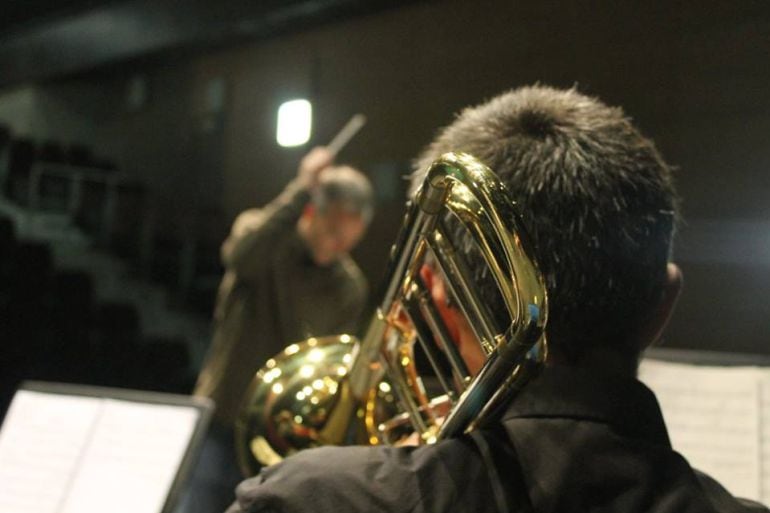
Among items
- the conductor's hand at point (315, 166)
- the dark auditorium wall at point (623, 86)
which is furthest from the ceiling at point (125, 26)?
the conductor's hand at point (315, 166)

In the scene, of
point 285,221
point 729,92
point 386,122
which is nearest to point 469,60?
point 386,122

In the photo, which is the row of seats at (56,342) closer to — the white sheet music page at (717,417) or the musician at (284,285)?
the musician at (284,285)

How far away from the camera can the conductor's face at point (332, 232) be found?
2.08 metres

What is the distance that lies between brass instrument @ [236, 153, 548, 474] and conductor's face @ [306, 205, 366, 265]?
91 cm

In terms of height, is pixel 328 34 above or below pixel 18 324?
above

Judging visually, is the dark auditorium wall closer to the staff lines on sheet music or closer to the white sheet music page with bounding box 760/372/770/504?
the white sheet music page with bounding box 760/372/770/504

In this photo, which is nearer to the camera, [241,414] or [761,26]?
[241,414]

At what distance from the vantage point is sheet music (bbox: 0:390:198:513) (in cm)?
107

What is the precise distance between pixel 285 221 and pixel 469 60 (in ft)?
2.17

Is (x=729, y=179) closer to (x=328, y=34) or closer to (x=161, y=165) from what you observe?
(x=328, y=34)

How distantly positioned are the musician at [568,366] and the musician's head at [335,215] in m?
1.20

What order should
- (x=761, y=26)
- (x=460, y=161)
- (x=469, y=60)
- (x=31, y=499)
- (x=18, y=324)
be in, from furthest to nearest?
1. (x=18, y=324)
2. (x=469, y=60)
3. (x=761, y=26)
4. (x=31, y=499)
5. (x=460, y=161)

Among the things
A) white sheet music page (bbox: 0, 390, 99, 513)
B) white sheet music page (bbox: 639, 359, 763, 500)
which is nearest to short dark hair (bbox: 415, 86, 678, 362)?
white sheet music page (bbox: 639, 359, 763, 500)

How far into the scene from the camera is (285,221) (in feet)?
6.90
